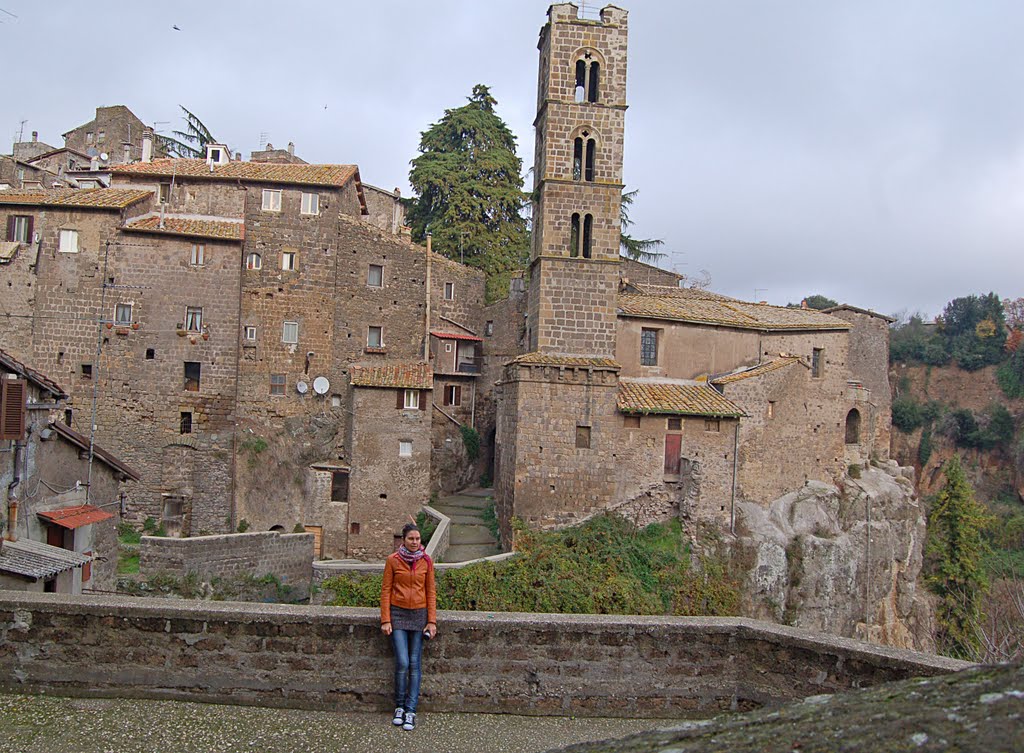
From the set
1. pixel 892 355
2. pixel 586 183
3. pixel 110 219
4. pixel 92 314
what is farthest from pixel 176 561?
pixel 892 355

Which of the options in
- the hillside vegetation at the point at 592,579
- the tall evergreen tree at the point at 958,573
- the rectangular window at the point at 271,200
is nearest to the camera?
the hillside vegetation at the point at 592,579

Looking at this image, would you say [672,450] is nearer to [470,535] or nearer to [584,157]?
[470,535]

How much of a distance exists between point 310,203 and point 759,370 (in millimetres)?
19023

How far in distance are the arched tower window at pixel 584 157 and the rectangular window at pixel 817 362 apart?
11.2 meters

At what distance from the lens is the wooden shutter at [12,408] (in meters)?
14.9

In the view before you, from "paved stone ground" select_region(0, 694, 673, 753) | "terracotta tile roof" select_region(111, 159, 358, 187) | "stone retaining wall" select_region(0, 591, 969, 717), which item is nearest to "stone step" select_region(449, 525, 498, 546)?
"terracotta tile roof" select_region(111, 159, 358, 187)

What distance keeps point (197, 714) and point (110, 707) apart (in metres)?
0.70

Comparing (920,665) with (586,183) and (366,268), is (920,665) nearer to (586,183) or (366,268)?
(586,183)

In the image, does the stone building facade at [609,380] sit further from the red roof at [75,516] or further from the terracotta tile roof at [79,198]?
the terracotta tile roof at [79,198]

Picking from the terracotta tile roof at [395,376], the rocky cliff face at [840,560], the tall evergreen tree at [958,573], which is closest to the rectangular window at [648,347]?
the rocky cliff face at [840,560]

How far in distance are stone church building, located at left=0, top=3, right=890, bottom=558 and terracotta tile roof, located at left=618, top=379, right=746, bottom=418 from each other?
86mm

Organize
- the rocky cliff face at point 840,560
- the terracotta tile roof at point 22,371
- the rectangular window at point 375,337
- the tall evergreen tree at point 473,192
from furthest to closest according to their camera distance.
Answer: the tall evergreen tree at point 473,192, the rectangular window at point 375,337, the rocky cliff face at point 840,560, the terracotta tile roof at point 22,371

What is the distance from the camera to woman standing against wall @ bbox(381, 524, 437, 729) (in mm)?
5932

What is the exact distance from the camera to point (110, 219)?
2817 cm
